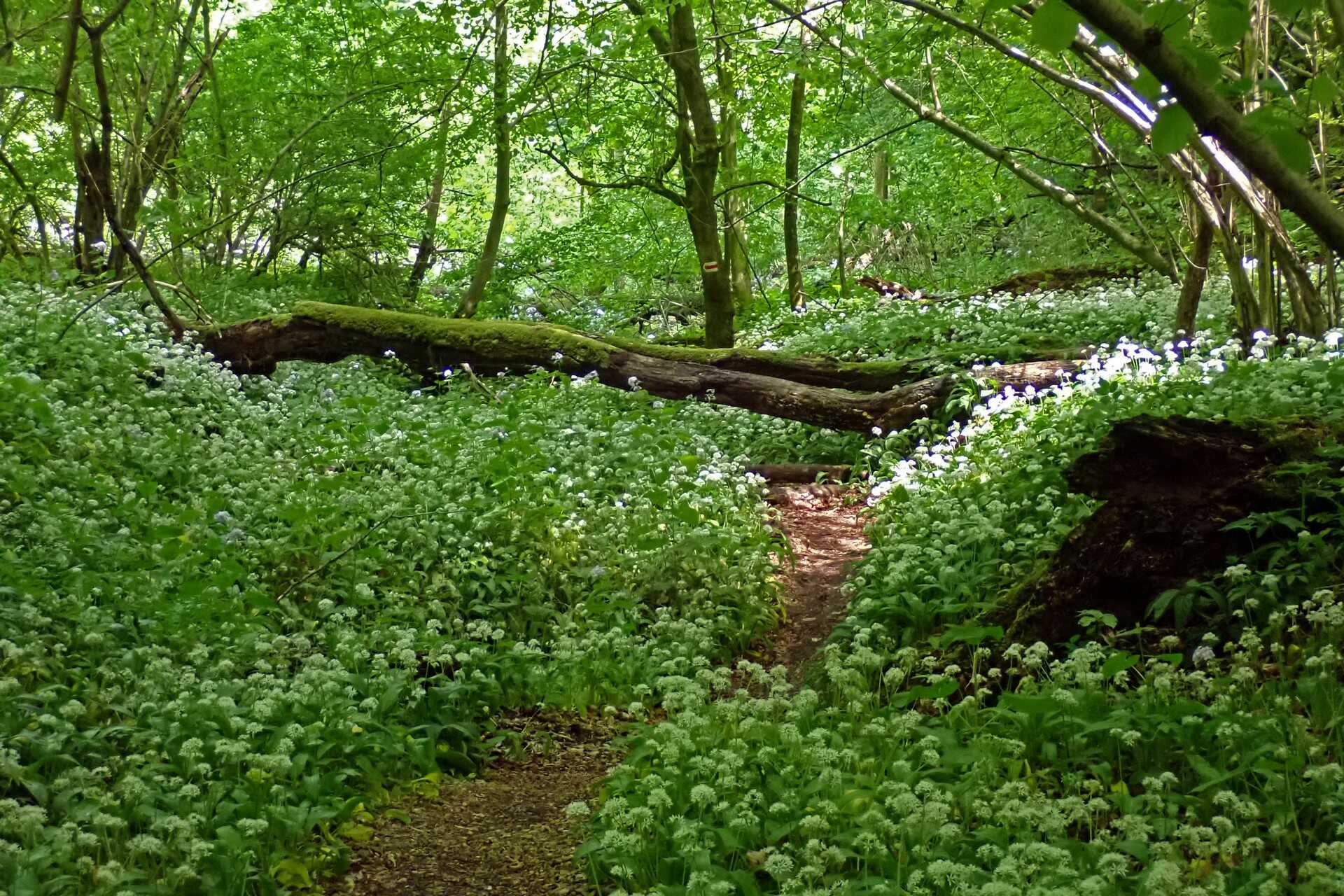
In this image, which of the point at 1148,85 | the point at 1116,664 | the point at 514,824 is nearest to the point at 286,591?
the point at 514,824

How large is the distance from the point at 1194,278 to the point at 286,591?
8.46 metres

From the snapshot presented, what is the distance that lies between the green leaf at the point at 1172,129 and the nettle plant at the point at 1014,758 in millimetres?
1892

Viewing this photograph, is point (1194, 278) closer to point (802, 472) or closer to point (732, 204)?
point (802, 472)

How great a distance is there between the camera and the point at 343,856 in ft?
13.0

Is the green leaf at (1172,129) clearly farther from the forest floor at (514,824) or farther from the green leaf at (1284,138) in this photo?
the forest floor at (514,824)

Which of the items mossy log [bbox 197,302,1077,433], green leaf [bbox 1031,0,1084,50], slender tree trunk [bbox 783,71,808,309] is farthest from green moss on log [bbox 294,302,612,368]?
green leaf [bbox 1031,0,1084,50]

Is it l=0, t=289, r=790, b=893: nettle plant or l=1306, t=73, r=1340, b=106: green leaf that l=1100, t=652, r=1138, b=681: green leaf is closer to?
l=0, t=289, r=790, b=893: nettle plant

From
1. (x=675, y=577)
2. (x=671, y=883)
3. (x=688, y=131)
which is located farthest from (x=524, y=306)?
(x=671, y=883)

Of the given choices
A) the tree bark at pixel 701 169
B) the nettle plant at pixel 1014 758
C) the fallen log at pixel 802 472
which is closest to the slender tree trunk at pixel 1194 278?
the fallen log at pixel 802 472

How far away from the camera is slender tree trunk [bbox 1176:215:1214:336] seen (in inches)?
371

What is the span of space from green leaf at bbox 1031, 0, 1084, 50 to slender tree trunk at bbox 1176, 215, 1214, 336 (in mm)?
8283

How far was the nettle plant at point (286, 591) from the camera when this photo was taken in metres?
3.79

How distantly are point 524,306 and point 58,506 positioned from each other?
494 inches

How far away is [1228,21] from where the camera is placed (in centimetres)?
175
